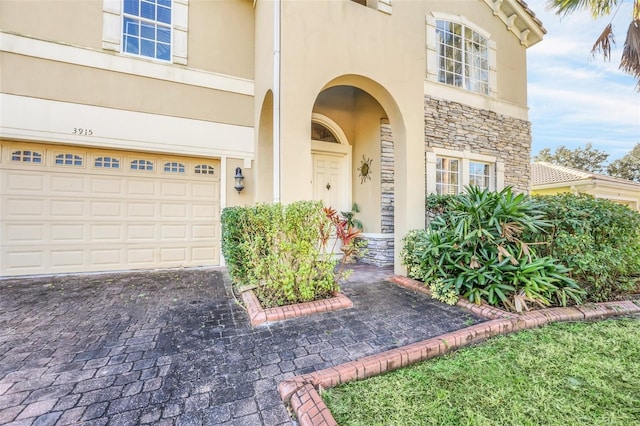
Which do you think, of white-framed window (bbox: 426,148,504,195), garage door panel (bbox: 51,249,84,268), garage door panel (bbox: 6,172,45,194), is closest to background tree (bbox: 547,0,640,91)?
white-framed window (bbox: 426,148,504,195)

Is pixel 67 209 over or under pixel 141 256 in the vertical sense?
over

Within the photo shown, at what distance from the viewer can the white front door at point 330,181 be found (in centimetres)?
695

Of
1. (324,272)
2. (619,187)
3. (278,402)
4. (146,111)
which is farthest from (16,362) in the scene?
(619,187)

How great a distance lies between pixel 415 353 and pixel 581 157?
116ft

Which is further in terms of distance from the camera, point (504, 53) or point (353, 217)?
point (504, 53)

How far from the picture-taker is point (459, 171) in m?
6.74

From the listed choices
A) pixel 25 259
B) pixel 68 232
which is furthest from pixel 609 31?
pixel 25 259

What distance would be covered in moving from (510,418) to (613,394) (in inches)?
37.6

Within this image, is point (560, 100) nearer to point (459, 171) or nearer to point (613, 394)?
point (459, 171)

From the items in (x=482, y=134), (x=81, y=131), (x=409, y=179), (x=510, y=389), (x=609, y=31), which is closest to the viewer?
(x=510, y=389)

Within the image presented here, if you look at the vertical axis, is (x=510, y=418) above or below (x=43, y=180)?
below

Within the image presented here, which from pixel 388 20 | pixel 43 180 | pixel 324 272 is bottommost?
pixel 324 272

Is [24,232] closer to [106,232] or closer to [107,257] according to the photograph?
[106,232]

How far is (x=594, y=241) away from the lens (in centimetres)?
380
